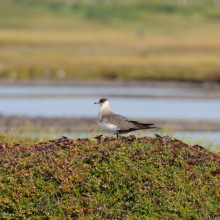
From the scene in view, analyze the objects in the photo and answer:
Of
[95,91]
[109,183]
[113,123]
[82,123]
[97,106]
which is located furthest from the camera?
[95,91]

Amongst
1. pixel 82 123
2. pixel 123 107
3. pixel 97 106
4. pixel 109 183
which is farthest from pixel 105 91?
pixel 109 183

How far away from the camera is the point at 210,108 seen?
34281 millimetres

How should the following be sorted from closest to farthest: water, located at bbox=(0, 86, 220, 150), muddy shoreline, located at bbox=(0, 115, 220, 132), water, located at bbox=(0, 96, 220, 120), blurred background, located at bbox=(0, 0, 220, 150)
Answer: blurred background, located at bbox=(0, 0, 220, 150) < muddy shoreline, located at bbox=(0, 115, 220, 132) < water, located at bbox=(0, 96, 220, 120) < water, located at bbox=(0, 86, 220, 150)

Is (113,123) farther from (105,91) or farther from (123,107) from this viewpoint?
(105,91)

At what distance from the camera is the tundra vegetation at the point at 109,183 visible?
9.54m

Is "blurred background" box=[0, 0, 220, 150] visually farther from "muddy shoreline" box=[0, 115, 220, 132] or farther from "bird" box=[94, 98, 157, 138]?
"bird" box=[94, 98, 157, 138]

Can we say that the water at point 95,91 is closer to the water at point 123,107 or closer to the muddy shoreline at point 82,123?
the water at point 123,107

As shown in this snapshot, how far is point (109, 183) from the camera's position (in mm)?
10117

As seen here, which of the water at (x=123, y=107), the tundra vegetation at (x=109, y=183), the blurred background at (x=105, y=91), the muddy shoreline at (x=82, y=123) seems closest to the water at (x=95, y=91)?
the blurred background at (x=105, y=91)

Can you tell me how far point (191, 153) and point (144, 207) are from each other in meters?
2.18

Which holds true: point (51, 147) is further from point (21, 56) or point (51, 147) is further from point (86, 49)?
point (86, 49)

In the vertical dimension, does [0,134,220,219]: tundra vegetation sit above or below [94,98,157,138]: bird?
below

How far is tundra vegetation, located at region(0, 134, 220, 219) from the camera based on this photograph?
954 centimetres

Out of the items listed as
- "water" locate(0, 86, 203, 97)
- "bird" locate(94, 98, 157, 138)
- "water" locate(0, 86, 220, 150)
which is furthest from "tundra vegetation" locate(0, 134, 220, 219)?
"water" locate(0, 86, 203, 97)
